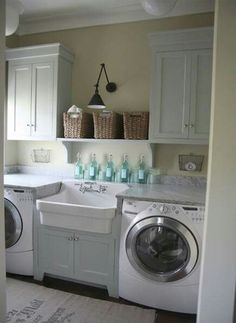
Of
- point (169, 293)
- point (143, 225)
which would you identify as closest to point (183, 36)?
point (143, 225)

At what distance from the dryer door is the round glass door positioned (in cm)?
105

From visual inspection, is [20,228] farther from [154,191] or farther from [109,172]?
[154,191]

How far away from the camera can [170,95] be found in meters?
2.35

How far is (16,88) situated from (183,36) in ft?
6.04

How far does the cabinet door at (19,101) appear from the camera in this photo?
283 centimetres

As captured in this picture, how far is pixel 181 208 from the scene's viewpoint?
76.1 inches

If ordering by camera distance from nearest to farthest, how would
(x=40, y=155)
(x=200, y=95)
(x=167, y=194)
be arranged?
1. (x=167, y=194)
2. (x=200, y=95)
3. (x=40, y=155)

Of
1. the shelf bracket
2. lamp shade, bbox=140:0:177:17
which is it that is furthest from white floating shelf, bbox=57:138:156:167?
lamp shade, bbox=140:0:177:17

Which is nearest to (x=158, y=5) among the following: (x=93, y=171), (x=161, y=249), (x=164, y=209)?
(x=164, y=209)

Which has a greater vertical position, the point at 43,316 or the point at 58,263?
the point at 58,263

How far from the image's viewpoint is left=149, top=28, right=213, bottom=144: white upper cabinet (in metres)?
2.24

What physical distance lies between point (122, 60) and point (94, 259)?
2.02 metres

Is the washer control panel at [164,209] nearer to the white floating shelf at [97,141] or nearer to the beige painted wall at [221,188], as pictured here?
the beige painted wall at [221,188]

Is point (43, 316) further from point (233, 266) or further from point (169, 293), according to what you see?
point (233, 266)
